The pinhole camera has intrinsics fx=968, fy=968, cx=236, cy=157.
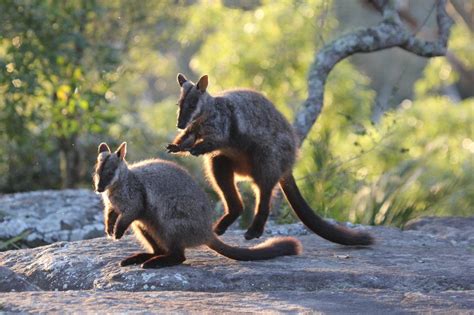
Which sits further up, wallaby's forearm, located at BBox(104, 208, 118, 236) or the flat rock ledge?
wallaby's forearm, located at BBox(104, 208, 118, 236)

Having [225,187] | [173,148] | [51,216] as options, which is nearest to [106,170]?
[173,148]

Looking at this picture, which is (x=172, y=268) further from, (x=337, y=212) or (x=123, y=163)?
(x=337, y=212)

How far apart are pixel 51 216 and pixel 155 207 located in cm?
345

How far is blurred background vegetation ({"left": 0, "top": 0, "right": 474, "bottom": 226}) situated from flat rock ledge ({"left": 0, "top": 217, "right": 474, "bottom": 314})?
182 cm

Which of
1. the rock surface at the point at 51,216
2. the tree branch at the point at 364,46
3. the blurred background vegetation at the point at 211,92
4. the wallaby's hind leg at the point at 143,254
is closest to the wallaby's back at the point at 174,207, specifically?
the wallaby's hind leg at the point at 143,254

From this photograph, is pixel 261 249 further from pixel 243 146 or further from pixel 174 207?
pixel 243 146

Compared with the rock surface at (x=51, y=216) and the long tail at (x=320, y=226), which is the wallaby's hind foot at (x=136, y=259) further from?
the rock surface at (x=51, y=216)

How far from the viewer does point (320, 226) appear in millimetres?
7203

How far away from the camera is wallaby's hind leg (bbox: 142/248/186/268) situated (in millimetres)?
6004

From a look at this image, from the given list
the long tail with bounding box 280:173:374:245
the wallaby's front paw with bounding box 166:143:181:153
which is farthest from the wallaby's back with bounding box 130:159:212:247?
the long tail with bounding box 280:173:374:245

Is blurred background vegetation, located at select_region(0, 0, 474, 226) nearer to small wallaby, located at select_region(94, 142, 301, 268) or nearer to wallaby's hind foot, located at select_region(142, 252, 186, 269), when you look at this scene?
small wallaby, located at select_region(94, 142, 301, 268)

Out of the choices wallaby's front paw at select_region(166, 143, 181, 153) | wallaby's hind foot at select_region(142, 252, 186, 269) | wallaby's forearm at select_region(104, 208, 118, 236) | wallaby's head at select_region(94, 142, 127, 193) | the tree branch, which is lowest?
wallaby's hind foot at select_region(142, 252, 186, 269)

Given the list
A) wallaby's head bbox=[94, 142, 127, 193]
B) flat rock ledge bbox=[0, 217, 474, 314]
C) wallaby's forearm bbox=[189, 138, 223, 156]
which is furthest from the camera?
wallaby's forearm bbox=[189, 138, 223, 156]

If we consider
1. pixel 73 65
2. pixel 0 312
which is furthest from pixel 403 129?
pixel 0 312
